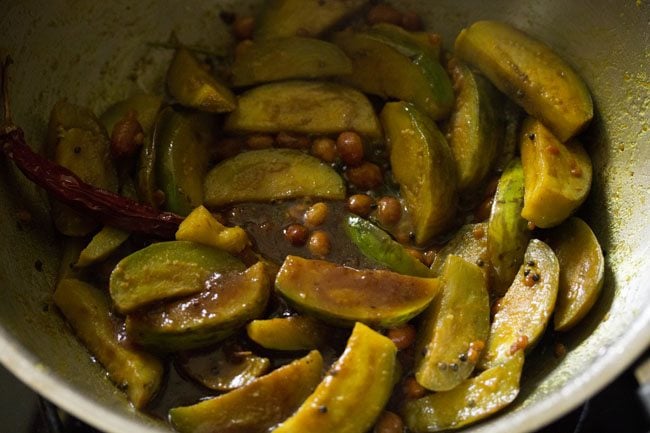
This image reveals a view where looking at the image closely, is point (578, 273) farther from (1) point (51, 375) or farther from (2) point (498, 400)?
(1) point (51, 375)

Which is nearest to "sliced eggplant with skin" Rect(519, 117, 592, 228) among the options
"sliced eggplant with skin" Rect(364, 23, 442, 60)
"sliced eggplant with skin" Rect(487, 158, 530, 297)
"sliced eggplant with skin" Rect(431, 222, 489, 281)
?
"sliced eggplant with skin" Rect(487, 158, 530, 297)

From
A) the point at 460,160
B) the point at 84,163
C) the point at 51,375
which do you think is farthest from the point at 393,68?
the point at 51,375

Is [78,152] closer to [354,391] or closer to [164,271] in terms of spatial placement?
[164,271]

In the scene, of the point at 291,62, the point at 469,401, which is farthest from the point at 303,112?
the point at 469,401

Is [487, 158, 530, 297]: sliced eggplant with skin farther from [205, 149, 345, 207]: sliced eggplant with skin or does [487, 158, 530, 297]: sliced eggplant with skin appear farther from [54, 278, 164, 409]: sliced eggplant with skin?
[54, 278, 164, 409]: sliced eggplant with skin

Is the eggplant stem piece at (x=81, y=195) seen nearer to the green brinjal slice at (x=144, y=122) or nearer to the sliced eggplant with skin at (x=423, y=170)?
the green brinjal slice at (x=144, y=122)

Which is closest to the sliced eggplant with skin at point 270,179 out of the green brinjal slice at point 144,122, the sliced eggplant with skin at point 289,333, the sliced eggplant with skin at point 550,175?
the green brinjal slice at point 144,122
